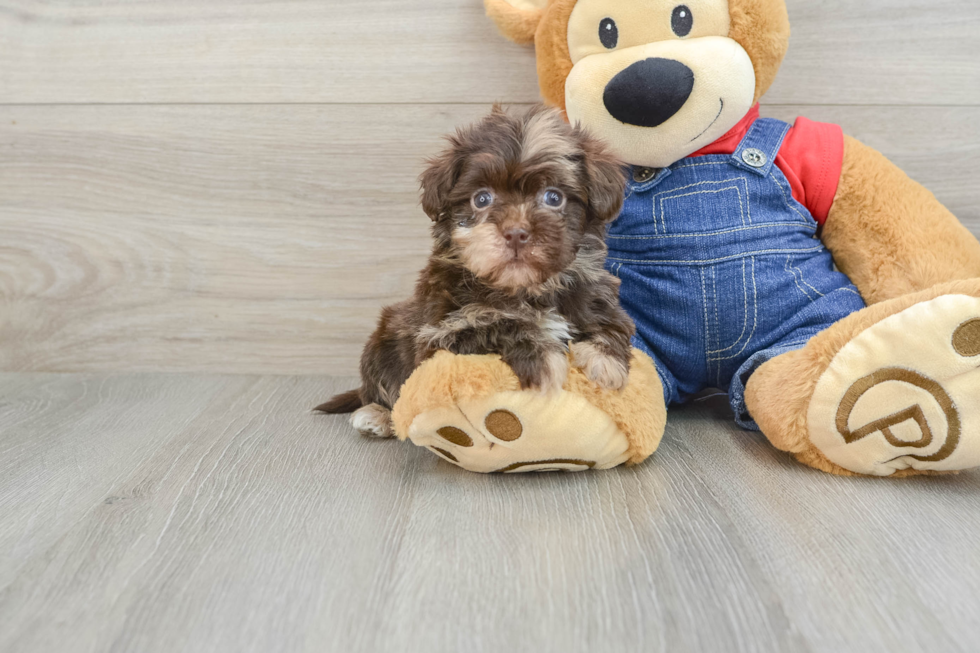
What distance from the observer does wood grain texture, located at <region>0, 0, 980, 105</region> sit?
1837mm

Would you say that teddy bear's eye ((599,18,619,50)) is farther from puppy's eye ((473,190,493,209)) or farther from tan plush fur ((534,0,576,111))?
puppy's eye ((473,190,493,209))

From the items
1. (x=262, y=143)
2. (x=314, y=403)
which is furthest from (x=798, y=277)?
(x=262, y=143)

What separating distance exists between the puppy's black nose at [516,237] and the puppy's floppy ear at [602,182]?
0.62 feet

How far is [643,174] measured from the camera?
1.59 meters

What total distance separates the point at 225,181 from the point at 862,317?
5.57 feet

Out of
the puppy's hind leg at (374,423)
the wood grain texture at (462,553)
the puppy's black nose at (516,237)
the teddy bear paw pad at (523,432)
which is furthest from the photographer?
the puppy's hind leg at (374,423)

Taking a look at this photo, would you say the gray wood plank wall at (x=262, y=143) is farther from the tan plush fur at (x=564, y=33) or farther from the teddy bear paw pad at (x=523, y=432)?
the teddy bear paw pad at (x=523, y=432)

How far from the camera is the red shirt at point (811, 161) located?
1.59 meters

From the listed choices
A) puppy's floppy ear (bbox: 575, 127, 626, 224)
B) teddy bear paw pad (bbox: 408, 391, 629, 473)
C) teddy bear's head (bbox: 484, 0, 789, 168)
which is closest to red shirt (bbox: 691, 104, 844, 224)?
Result: teddy bear's head (bbox: 484, 0, 789, 168)

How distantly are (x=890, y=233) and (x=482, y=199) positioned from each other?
3.17ft

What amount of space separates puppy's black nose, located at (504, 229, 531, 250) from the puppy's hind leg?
0.68 m

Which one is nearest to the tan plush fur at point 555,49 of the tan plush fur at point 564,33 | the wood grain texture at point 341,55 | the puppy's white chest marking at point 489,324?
the tan plush fur at point 564,33

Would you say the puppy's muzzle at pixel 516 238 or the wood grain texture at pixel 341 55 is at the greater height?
→ the wood grain texture at pixel 341 55

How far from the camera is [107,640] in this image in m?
0.91
